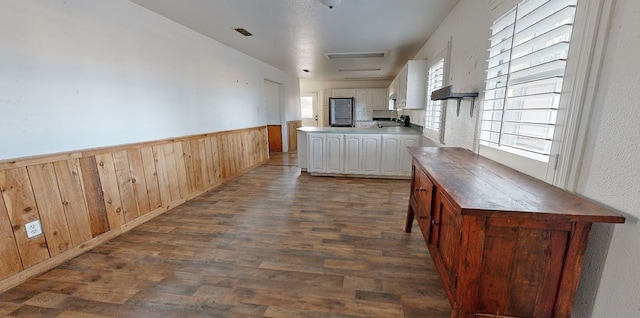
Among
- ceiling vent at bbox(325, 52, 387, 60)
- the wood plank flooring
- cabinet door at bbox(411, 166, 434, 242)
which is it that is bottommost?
the wood plank flooring

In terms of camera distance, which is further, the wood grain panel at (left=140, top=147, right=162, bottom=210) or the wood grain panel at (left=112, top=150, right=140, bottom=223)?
the wood grain panel at (left=140, top=147, right=162, bottom=210)

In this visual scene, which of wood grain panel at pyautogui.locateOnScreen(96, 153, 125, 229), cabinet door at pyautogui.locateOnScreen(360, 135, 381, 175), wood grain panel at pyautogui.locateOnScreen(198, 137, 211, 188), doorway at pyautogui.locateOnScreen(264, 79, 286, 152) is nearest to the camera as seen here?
wood grain panel at pyautogui.locateOnScreen(96, 153, 125, 229)

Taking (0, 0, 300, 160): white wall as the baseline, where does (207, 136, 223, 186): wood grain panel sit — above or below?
below

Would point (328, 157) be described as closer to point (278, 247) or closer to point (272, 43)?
point (272, 43)

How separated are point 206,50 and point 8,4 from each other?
208 centimetres

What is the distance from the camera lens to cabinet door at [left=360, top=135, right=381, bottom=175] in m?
4.16

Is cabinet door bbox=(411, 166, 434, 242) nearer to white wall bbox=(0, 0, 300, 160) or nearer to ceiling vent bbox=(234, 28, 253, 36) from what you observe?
white wall bbox=(0, 0, 300, 160)

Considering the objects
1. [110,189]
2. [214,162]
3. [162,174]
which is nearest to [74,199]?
[110,189]

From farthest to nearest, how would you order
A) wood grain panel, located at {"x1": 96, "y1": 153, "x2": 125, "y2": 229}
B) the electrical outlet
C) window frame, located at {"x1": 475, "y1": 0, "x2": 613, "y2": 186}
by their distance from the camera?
wood grain panel, located at {"x1": 96, "y1": 153, "x2": 125, "y2": 229}, the electrical outlet, window frame, located at {"x1": 475, "y1": 0, "x2": 613, "y2": 186}

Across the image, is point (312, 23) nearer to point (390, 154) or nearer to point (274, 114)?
point (390, 154)

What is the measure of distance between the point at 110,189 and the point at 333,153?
9.92ft

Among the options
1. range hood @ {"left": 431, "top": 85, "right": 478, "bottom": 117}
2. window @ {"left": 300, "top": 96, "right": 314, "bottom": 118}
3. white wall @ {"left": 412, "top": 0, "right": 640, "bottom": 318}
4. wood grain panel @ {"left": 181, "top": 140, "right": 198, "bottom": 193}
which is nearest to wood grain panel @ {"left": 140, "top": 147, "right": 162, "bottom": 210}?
wood grain panel @ {"left": 181, "top": 140, "right": 198, "bottom": 193}

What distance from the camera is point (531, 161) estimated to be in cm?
130

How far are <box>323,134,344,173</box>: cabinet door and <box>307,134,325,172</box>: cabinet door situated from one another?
0.07 meters
